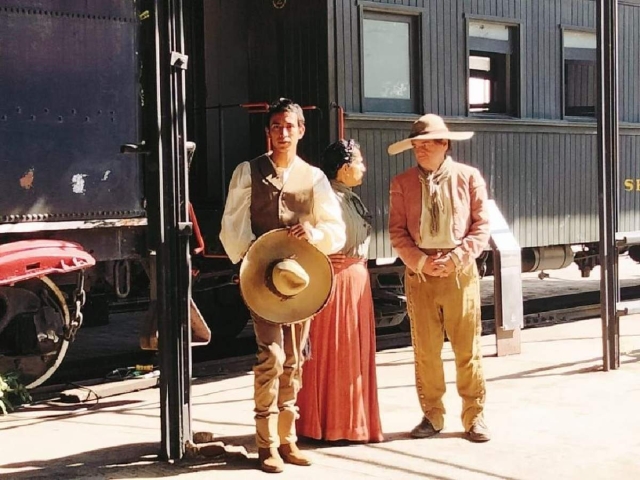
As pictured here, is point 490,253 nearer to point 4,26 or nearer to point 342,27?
point 342,27

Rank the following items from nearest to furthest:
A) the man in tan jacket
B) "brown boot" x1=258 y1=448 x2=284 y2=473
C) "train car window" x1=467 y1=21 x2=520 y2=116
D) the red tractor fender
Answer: "brown boot" x1=258 y1=448 x2=284 y2=473 → the man in tan jacket → the red tractor fender → "train car window" x1=467 y1=21 x2=520 y2=116

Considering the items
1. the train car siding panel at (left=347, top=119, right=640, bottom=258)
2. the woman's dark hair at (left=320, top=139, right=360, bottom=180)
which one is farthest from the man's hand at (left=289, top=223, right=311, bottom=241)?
the train car siding panel at (left=347, top=119, right=640, bottom=258)

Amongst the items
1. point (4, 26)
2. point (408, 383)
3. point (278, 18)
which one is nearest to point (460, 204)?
point (408, 383)

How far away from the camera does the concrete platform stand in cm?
566

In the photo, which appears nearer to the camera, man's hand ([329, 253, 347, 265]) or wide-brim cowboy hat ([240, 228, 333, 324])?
wide-brim cowboy hat ([240, 228, 333, 324])

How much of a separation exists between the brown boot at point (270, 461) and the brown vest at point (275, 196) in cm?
111

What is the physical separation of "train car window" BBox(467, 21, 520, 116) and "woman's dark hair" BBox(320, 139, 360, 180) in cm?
440

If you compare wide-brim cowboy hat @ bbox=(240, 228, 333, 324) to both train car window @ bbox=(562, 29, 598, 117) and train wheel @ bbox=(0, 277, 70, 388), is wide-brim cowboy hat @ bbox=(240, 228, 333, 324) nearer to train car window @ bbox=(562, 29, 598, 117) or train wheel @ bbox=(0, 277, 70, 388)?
train wheel @ bbox=(0, 277, 70, 388)

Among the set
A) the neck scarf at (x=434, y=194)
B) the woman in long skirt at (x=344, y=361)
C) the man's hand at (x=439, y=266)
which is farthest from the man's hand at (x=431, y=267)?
the woman in long skirt at (x=344, y=361)

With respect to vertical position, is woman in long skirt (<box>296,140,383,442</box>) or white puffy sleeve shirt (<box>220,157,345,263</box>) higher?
white puffy sleeve shirt (<box>220,157,345,263</box>)

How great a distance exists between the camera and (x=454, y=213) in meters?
6.27

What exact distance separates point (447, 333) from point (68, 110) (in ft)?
9.70

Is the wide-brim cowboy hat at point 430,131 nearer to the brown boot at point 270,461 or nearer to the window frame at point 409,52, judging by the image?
the brown boot at point 270,461

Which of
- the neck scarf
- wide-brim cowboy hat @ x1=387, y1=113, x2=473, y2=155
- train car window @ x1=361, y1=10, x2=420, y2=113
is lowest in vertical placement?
the neck scarf
